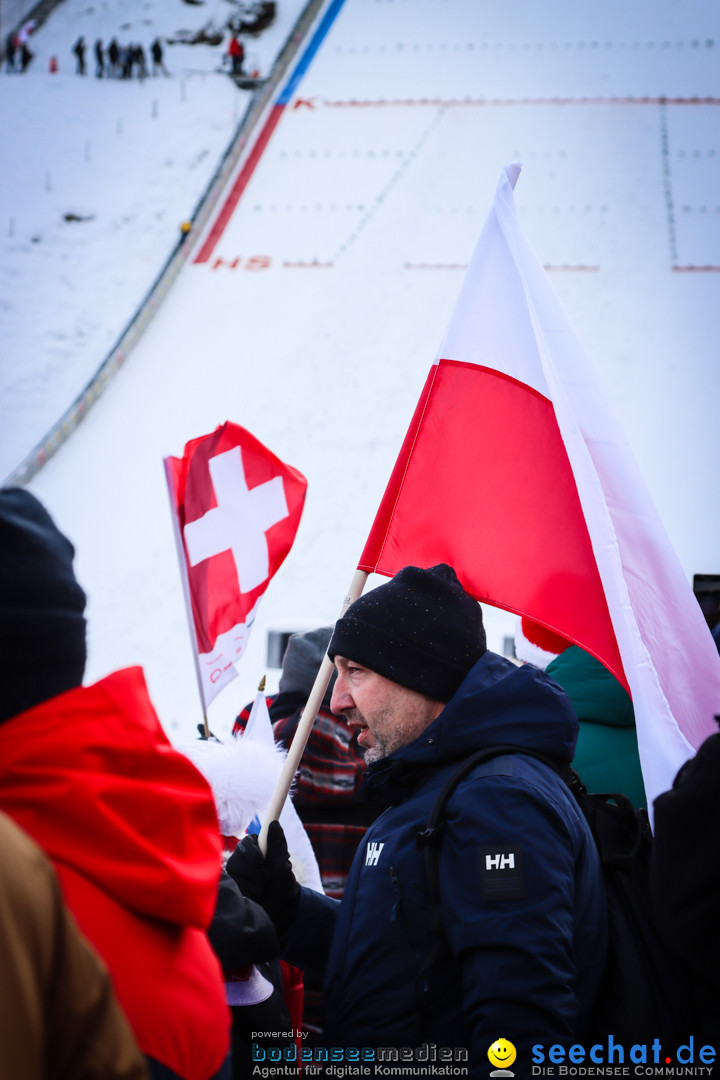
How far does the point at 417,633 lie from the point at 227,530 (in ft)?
4.60

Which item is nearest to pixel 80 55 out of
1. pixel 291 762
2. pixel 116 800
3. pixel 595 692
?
pixel 595 692

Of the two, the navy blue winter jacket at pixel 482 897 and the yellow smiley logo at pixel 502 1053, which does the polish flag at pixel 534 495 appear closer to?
the navy blue winter jacket at pixel 482 897

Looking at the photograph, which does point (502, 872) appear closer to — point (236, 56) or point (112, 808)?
point (112, 808)

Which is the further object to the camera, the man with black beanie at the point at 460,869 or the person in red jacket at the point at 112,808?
the man with black beanie at the point at 460,869

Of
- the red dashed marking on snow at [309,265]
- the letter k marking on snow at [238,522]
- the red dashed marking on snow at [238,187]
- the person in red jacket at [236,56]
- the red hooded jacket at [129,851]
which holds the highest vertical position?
the person in red jacket at [236,56]

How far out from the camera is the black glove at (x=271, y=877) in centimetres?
164

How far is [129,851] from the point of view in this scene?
77 cm

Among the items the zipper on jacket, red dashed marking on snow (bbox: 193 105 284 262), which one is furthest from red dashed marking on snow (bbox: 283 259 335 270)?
the zipper on jacket

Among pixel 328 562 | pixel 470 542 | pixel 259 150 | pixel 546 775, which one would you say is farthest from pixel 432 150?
pixel 546 775

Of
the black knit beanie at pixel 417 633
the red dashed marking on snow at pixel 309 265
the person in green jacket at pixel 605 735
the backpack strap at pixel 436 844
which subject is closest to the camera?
the backpack strap at pixel 436 844

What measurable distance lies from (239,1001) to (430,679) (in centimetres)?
58

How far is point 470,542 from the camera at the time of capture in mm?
2016

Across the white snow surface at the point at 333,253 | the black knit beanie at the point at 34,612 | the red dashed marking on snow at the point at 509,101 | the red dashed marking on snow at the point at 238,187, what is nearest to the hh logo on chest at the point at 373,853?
the black knit beanie at the point at 34,612

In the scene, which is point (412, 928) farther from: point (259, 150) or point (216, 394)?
point (259, 150)
